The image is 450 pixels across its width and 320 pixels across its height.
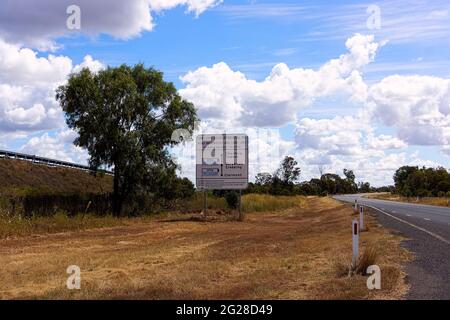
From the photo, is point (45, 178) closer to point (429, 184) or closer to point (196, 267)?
point (196, 267)

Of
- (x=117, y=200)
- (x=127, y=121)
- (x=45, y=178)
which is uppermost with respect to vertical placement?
(x=127, y=121)

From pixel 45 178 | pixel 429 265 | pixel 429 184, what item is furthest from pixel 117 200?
pixel 429 184

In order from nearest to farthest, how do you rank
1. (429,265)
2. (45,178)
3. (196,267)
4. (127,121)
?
(429,265)
(196,267)
(127,121)
(45,178)

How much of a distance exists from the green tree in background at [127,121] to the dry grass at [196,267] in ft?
42.2

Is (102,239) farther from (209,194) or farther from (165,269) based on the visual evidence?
(209,194)

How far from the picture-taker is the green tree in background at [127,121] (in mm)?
33969

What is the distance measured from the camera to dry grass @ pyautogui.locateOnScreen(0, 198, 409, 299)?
10047mm

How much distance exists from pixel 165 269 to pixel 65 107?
23.4m

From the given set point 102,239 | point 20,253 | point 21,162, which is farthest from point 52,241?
point 21,162

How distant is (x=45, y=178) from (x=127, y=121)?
1831 centimetres

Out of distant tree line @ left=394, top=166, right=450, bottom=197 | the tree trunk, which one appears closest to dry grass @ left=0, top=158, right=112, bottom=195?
the tree trunk

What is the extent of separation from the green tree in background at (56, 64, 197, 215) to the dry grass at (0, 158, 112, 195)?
219 inches

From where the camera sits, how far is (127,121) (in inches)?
1385
